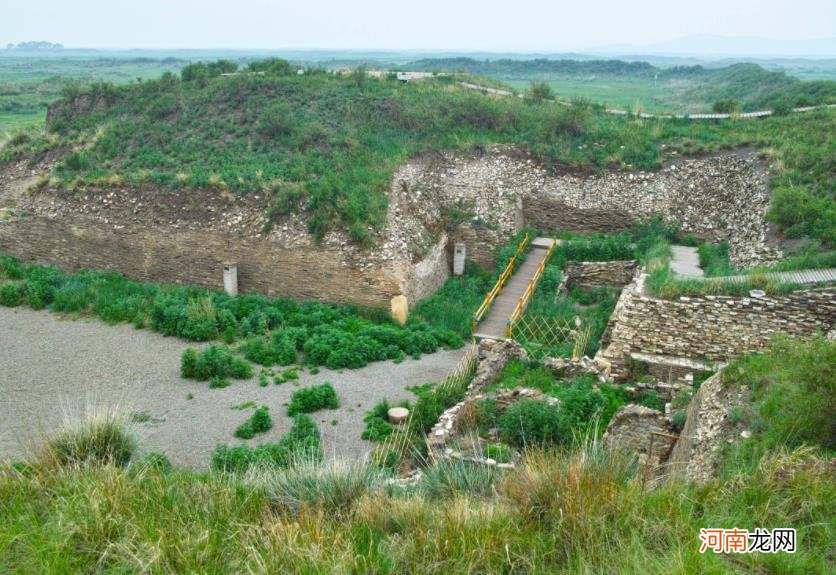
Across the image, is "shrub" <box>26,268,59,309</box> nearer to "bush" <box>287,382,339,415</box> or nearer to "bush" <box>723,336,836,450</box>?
"bush" <box>287,382,339,415</box>

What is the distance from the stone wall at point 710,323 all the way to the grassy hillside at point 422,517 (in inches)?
234

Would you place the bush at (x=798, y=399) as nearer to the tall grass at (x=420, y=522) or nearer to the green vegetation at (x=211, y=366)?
the tall grass at (x=420, y=522)

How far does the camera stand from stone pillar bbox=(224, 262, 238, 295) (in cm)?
1728

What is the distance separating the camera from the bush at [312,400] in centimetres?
1195

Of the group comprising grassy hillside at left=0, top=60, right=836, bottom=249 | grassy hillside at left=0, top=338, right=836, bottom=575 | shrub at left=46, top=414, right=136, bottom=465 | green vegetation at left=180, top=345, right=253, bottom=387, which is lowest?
green vegetation at left=180, top=345, right=253, bottom=387

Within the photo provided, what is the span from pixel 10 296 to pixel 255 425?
10.5 metres

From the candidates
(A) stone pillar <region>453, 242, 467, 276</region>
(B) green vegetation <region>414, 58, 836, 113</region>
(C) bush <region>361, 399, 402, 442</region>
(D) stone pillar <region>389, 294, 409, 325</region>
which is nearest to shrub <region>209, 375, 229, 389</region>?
(C) bush <region>361, 399, 402, 442</region>

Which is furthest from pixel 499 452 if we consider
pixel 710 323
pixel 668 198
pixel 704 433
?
pixel 668 198

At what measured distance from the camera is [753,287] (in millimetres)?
12844

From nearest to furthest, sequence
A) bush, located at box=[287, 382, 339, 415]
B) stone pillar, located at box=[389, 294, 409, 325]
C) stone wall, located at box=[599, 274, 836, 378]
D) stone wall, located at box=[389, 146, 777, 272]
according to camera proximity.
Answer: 1. bush, located at box=[287, 382, 339, 415]
2. stone wall, located at box=[599, 274, 836, 378]
3. stone pillar, located at box=[389, 294, 409, 325]
4. stone wall, located at box=[389, 146, 777, 272]

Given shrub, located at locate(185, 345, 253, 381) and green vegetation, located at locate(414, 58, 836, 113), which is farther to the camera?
green vegetation, located at locate(414, 58, 836, 113)

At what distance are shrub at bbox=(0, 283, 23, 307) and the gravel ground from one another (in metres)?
1.08

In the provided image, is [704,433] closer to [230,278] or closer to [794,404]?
[794,404]

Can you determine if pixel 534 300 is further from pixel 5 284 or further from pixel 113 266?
pixel 5 284
